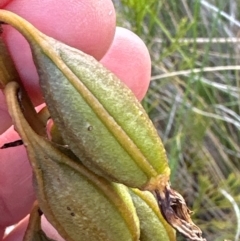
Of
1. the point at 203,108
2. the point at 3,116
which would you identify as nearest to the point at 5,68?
the point at 3,116

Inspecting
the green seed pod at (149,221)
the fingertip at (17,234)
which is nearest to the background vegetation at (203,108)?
the fingertip at (17,234)

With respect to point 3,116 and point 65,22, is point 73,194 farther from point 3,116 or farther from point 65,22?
point 3,116

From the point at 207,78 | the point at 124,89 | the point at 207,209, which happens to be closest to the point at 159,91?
the point at 207,78

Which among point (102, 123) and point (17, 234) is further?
point (17, 234)

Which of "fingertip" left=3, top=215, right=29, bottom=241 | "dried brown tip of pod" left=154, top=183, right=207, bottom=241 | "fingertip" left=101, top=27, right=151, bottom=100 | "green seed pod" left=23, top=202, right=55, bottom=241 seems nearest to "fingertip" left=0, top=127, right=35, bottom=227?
"fingertip" left=3, top=215, right=29, bottom=241

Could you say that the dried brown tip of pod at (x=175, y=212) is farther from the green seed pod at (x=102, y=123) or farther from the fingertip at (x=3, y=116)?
the fingertip at (x=3, y=116)

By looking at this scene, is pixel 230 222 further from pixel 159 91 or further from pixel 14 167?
pixel 14 167
